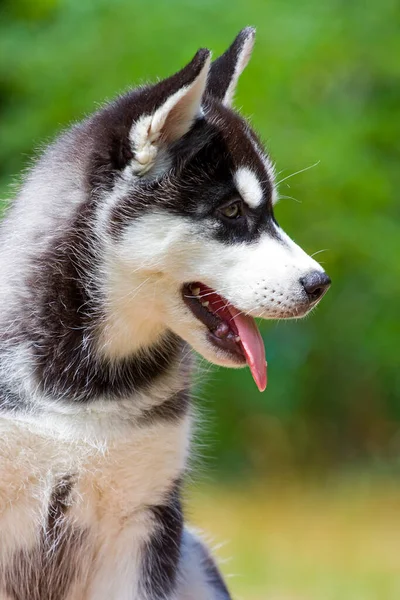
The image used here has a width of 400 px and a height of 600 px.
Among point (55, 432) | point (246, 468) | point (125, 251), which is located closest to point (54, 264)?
point (125, 251)

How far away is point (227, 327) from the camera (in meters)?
3.49

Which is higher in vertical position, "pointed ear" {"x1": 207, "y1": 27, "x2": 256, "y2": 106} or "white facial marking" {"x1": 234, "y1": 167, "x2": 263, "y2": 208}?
"pointed ear" {"x1": 207, "y1": 27, "x2": 256, "y2": 106}

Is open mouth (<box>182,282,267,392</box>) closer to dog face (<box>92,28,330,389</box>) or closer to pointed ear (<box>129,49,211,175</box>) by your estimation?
dog face (<box>92,28,330,389</box>)

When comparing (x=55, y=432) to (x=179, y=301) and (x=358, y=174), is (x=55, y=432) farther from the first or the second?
(x=358, y=174)

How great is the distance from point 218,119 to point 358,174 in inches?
180

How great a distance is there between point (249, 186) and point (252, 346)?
1.62ft

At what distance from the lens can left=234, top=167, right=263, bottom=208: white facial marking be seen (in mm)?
3480

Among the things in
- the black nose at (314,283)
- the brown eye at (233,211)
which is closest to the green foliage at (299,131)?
the brown eye at (233,211)

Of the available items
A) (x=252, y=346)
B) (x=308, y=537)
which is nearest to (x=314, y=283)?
(x=252, y=346)

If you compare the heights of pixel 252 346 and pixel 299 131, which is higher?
pixel 299 131

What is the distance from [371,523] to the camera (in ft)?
27.0

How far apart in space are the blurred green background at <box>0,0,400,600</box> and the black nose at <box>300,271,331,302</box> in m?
2.92

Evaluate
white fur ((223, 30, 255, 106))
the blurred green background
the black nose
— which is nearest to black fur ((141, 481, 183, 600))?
the black nose

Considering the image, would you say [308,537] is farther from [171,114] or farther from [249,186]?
[171,114]
